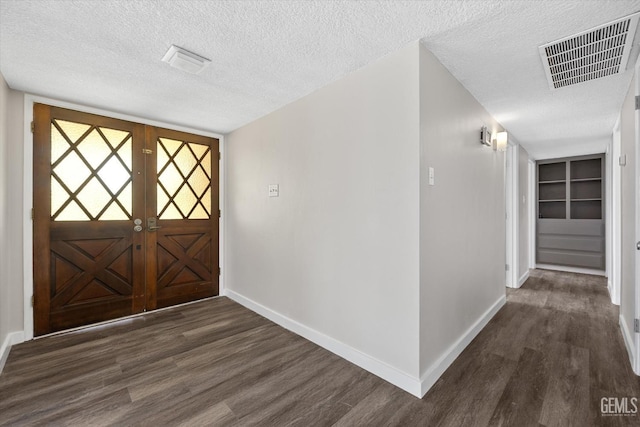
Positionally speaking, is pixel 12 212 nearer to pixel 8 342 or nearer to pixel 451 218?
pixel 8 342

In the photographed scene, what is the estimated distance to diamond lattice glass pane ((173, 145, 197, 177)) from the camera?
3.64 m

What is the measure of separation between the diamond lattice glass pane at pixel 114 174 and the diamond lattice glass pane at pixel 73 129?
35 centimetres

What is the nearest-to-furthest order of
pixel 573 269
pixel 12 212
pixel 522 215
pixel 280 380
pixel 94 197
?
pixel 280 380 < pixel 12 212 < pixel 94 197 < pixel 522 215 < pixel 573 269

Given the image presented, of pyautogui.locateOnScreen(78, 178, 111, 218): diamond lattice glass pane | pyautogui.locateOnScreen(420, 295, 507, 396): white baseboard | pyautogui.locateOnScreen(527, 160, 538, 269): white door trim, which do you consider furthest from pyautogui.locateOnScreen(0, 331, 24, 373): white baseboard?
pyautogui.locateOnScreen(527, 160, 538, 269): white door trim

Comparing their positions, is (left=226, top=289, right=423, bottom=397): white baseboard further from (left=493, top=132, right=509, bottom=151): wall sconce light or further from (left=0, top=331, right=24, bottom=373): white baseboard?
(left=493, top=132, right=509, bottom=151): wall sconce light

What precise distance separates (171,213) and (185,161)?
69 cm


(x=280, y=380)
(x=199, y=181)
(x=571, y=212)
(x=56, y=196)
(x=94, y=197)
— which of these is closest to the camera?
(x=280, y=380)

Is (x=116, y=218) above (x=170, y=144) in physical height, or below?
below

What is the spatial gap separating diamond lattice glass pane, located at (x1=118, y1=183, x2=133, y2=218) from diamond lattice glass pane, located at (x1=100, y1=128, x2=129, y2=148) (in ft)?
1.54

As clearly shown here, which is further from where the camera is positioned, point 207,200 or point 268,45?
point 207,200

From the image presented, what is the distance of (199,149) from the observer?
12.6ft

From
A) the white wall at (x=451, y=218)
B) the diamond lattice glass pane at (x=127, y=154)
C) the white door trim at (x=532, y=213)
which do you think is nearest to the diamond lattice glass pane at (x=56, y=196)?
the diamond lattice glass pane at (x=127, y=154)

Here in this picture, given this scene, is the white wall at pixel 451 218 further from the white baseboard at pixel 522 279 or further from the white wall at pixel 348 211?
the white baseboard at pixel 522 279

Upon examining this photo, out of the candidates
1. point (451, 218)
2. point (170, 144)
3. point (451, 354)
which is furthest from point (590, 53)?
point (170, 144)
